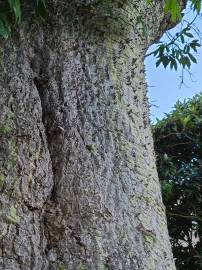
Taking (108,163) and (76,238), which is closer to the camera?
(76,238)

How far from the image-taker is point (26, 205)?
4.64 ft

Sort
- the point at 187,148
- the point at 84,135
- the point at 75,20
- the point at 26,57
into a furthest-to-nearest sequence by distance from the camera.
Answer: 1. the point at 187,148
2. the point at 75,20
3. the point at 26,57
4. the point at 84,135

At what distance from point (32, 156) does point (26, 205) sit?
17 cm

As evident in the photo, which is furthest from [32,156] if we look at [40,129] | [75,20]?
[75,20]

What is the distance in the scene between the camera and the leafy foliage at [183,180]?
10.3 feet

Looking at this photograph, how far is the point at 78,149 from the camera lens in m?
1.58

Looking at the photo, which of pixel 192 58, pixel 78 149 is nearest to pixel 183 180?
pixel 192 58

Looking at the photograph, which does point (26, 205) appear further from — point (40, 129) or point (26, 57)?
point (26, 57)

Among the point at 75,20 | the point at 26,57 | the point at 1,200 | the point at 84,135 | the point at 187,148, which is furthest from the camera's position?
the point at 187,148

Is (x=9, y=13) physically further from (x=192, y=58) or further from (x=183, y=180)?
(x=183, y=180)

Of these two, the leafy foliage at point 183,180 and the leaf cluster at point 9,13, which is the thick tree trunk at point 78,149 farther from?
the leafy foliage at point 183,180

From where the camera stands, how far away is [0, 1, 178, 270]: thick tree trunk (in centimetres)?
141

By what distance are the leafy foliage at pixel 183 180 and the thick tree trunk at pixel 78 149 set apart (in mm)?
1399

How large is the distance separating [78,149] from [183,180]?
5.87ft
